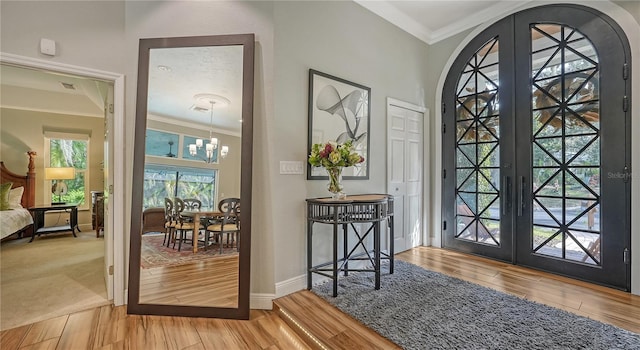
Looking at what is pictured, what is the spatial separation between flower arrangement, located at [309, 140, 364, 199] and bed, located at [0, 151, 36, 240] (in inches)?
197

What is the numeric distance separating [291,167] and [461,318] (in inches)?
68.5

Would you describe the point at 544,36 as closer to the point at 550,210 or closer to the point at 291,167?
the point at 550,210

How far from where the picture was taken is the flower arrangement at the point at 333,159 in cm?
238

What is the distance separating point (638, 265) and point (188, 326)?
12.4ft

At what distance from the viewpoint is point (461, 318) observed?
6.35ft

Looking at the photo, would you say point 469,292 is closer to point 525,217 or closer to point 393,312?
point 393,312

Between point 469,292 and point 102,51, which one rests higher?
point 102,51

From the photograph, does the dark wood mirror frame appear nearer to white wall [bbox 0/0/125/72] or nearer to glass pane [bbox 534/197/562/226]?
white wall [bbox 0/0/125/72]

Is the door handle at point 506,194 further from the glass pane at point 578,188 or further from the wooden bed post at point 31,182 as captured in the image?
the wooden bed post at point 31,182

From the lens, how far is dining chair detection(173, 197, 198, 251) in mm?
2359

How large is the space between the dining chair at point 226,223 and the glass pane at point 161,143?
0.61m

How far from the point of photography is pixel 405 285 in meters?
2.49

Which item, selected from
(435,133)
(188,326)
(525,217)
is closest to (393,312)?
(188,326)

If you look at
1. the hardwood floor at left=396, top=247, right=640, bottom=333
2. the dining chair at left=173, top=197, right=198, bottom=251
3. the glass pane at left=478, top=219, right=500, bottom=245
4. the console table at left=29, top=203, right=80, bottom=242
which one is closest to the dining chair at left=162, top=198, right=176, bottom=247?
the dining chair at left=173, top=197, right=198, bottom=251
